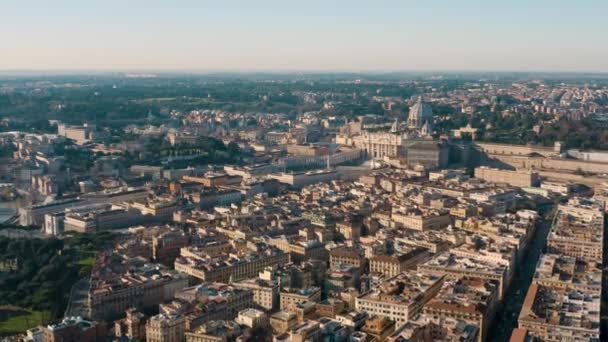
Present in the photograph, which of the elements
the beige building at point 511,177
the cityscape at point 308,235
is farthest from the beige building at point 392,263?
the beige building at point 511,177

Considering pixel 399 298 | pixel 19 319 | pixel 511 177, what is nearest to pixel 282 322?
pixel 399 298

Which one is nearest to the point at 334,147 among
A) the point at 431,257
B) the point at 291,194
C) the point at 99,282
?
the point at 291,194

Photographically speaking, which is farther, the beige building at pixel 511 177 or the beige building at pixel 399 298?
the beige building at pixel 511 177

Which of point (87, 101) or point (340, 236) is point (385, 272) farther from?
point (87, 101)

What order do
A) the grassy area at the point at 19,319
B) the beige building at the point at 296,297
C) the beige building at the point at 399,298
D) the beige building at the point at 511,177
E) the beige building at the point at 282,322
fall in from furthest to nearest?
the beige building at the point at 511,177
the beige building at the point at 296,297
the grassy area at the point at 19,319
the beige building at the point at 399,298
the beige building at the point at 282,322

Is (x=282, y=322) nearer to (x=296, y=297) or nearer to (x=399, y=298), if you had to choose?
(x=296, y=297)

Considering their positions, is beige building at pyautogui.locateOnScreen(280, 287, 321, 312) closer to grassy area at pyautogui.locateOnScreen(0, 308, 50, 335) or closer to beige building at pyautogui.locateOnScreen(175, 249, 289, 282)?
beige building at pyautogui.locateOnScreen(175, 249, 289, 282)

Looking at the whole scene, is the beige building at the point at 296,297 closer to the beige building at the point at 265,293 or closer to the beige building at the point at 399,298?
the beige building at the point at 265,293

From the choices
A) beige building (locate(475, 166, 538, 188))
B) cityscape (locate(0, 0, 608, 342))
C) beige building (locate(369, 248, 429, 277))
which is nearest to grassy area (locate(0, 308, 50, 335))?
cityscape (locate(0, 0, 608, 342))

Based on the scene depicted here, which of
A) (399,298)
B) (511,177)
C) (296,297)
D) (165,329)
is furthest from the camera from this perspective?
(511,177)
